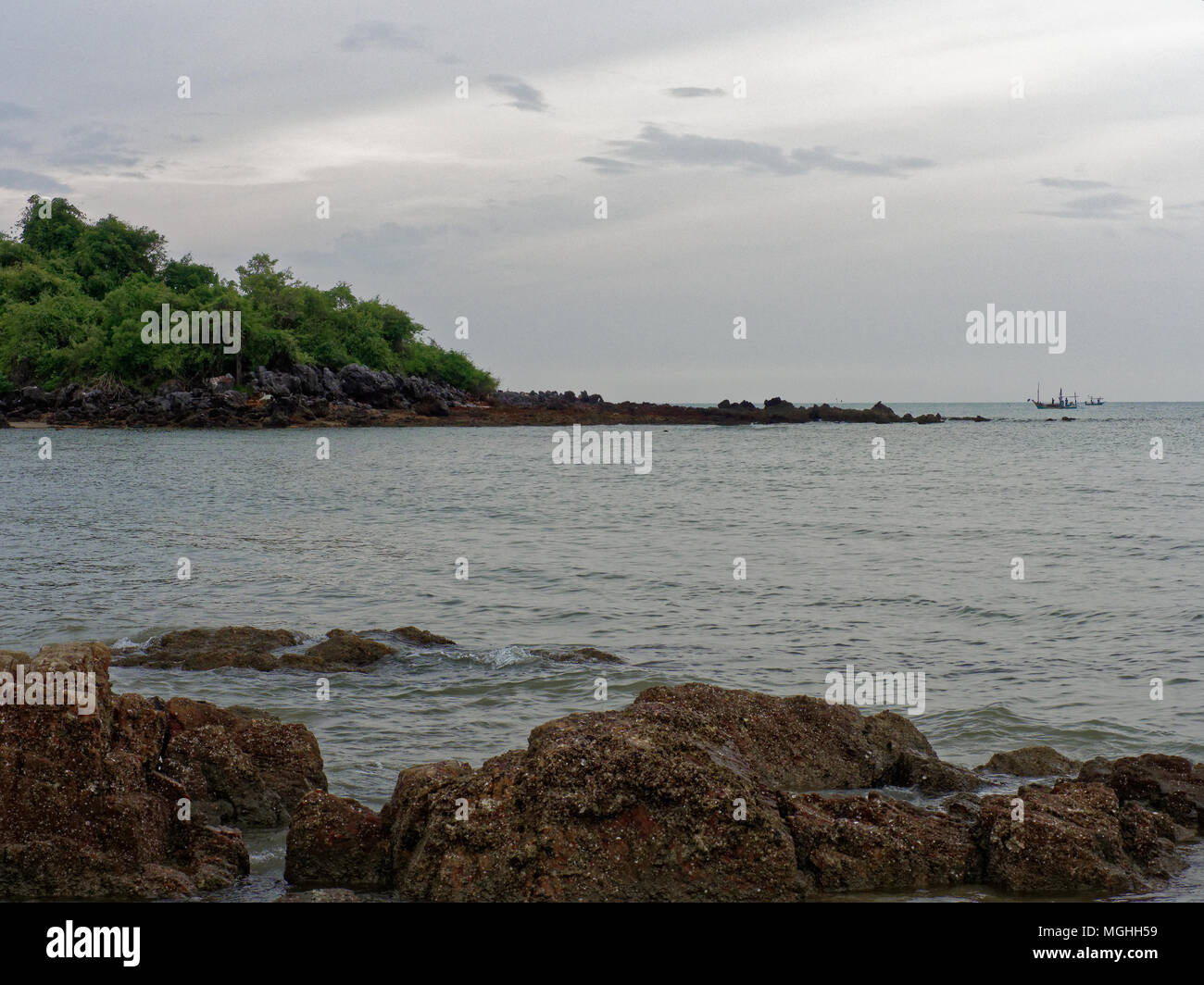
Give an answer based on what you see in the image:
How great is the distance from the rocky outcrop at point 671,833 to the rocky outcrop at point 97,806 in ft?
2.30

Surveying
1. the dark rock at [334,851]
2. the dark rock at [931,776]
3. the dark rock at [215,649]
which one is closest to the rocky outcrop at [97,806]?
the dark rock at [334,851]

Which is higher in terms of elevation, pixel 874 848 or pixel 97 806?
pixel 97 806

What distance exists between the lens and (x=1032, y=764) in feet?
30.3

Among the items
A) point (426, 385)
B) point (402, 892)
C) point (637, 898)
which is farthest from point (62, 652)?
point (426, 385)

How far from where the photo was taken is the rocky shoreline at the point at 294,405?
82125 millimetres

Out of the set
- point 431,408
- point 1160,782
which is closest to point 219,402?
point 431,408

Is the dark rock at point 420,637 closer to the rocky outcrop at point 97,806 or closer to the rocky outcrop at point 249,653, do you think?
the rocky outcrop at point 249,653

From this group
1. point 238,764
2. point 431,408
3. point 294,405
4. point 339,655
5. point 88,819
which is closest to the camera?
point 88,819

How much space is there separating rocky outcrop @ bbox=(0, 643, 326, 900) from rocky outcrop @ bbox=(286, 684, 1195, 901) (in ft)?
2.30

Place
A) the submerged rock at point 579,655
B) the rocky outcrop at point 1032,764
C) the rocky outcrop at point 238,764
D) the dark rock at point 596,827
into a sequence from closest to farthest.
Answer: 1. the dark rock at point 596,827
2. the rocky outcrop at point 238,764
3. the rocky outcrop at point 1032,764
4. the submerged rock at point 579,655

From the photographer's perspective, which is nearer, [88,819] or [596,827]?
[596,827]

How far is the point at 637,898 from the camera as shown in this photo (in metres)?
6.11

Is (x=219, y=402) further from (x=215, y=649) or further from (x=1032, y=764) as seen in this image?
(x=1032, y=764)

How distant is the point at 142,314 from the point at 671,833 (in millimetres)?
89064
